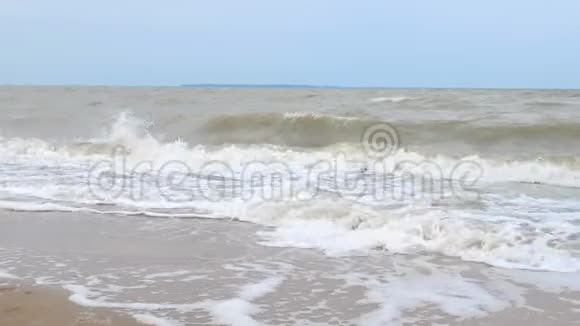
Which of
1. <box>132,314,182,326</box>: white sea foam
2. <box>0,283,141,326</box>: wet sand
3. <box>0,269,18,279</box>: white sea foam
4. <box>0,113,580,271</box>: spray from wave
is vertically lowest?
<box>132,314,182,326</box>: white sea foam

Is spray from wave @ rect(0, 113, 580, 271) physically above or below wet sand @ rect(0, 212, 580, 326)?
above

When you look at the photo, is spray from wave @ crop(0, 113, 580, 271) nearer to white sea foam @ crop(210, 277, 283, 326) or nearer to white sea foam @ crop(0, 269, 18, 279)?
white sea foam @ crop(210, 277, 283, 326)

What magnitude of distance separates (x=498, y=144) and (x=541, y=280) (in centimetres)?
805

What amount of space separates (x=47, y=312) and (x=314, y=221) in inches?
108

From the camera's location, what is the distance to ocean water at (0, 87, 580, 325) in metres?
3.57

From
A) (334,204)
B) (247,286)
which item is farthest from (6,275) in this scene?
(334,204)

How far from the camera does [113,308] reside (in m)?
3.37

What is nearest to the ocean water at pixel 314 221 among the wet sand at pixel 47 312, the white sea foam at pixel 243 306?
the white sea foam at pixel 243 306

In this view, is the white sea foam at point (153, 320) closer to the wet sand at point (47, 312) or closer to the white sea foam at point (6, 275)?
the wet sand at point (47, 312)

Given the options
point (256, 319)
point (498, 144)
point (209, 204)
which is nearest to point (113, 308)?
point (256, 319)

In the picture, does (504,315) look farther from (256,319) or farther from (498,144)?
(498,144)

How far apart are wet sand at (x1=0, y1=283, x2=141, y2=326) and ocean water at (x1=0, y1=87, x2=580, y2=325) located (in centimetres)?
13

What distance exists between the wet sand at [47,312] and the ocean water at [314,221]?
0.43ft

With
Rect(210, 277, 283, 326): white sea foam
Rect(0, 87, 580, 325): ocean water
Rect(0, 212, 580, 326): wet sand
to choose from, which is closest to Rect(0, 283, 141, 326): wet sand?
Rect(0, 212, 580, 326): wet sand
